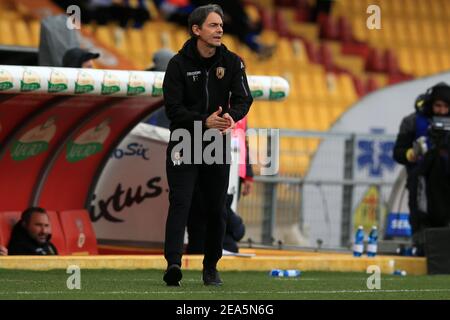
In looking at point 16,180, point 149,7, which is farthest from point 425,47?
point 16,180

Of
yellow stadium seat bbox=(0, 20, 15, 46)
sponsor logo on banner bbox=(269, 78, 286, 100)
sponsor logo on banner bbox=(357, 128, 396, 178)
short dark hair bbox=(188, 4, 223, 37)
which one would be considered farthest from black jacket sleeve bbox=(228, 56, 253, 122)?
yellow stadium seat bbox=(0, 20, 15, 46)

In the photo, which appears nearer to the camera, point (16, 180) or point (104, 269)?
point (104, 269)

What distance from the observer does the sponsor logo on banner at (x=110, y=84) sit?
13.6m

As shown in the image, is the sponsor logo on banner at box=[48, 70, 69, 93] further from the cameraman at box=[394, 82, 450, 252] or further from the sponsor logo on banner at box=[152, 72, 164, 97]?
the cameraman at box=[394, 82, 450, 252]

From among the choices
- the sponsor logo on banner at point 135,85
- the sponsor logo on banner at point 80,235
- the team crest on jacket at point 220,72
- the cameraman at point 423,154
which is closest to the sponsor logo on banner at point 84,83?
the sponsor logo on banner at point 135,85

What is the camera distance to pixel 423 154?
1558 centimetres

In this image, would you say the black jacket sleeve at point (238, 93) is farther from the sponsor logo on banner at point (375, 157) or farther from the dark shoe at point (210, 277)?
the sponsor logo on banner at point (375, 157)

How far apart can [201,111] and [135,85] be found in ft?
9.95

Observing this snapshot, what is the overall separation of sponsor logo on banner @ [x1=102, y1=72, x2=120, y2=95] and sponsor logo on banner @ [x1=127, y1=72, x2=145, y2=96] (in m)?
0.12

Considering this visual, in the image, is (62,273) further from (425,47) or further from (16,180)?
(425,47)

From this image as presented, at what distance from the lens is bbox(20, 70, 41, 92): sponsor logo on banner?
12984 millimetres

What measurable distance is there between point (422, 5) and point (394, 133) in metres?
14.8

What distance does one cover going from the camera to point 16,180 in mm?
14953

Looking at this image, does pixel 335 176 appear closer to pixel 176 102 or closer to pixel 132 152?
pixel 132 152
